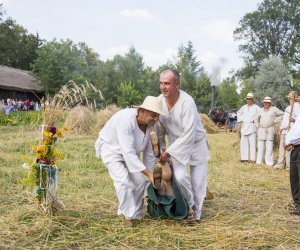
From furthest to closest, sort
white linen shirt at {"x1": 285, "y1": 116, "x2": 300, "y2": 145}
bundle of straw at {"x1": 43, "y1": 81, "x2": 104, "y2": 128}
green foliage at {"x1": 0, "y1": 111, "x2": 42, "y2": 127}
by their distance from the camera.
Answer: white linen shirt at {"x1": 285, "y1": 116, "x2": 300, "y2": 145} < green foliage at {"x1": 0, "y1": 111, "x2": 42, "y2": 127} < bundle of straw at {"x1": 43, "y1": 81, "x2": 104, "y2": 128}

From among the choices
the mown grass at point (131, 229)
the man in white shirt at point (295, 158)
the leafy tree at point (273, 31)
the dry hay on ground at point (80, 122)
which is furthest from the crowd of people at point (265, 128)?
the leafy tree at point (273, 31)

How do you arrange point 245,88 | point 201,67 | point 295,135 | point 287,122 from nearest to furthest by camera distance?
point 295,135 → point 287,122 → point 245,88 → point 201,67

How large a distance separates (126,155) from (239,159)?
6.79m

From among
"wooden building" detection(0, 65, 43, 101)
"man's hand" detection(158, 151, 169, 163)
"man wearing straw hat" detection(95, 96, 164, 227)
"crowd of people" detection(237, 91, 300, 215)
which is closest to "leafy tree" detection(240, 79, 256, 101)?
"wooden building" detection(0, 65, 43, 101)

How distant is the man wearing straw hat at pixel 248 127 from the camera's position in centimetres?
1005

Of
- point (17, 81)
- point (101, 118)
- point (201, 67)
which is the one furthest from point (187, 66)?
point (101, 118)

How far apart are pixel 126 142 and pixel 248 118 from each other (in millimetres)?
6392

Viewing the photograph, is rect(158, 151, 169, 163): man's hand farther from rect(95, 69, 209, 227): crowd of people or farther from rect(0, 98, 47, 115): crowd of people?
rect(0, 98, 47, 115): crowd of people

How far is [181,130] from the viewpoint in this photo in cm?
460

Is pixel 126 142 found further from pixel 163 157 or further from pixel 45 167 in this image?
pixel 45 167

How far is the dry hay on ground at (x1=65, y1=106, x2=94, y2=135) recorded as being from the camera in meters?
15.6

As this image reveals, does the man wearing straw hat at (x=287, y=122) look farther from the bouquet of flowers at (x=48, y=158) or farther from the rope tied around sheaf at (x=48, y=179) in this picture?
the rope tied around sheaf at (x=48, y=179)

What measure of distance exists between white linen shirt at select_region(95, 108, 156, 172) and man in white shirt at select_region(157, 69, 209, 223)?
0.25 meters

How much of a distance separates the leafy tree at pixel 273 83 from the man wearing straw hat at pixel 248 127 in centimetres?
2346
